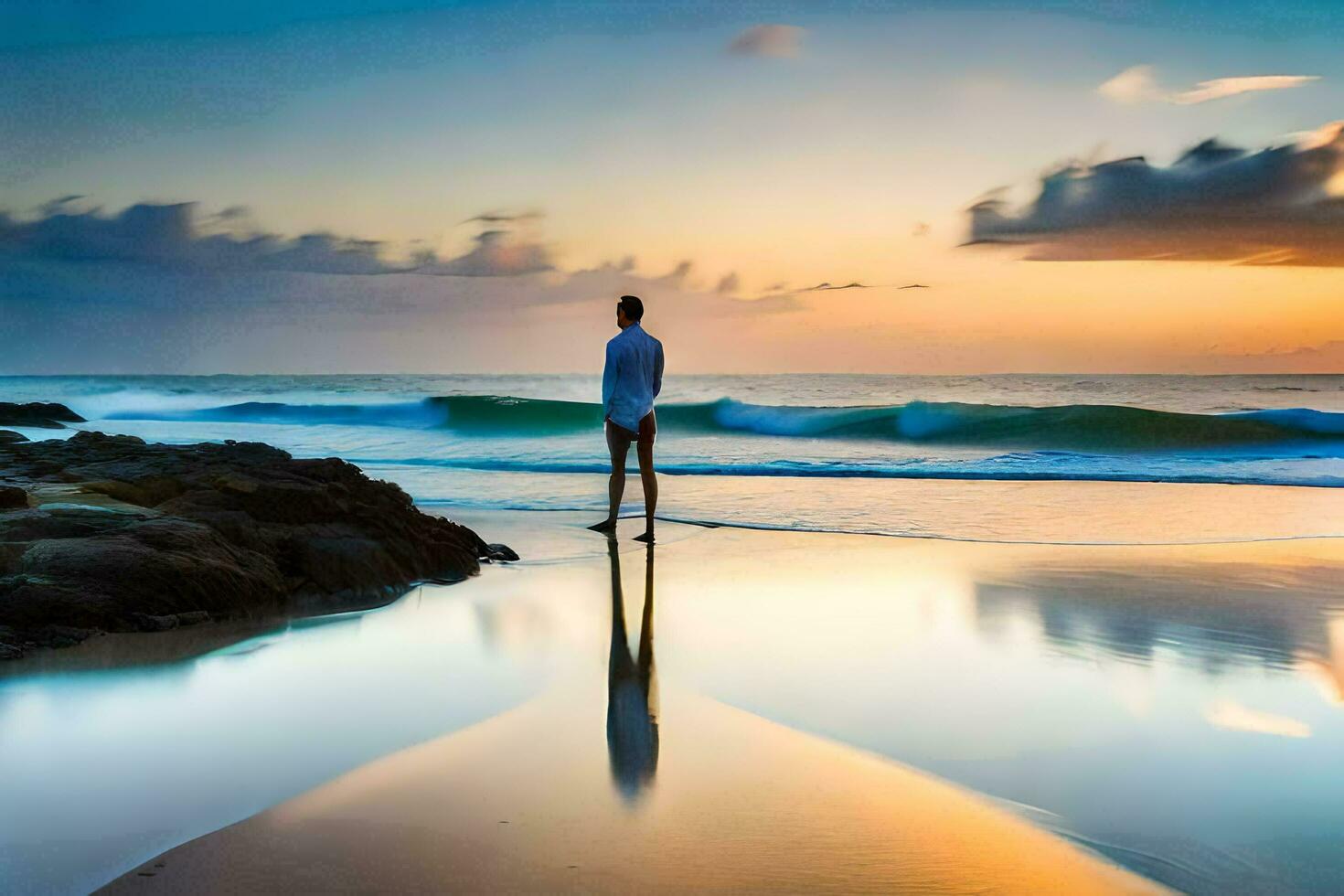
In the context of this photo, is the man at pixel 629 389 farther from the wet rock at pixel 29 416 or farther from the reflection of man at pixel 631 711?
the wet rock at pixel 29 416

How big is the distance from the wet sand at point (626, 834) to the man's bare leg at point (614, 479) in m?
4.72

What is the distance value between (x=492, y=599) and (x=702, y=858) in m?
2.94

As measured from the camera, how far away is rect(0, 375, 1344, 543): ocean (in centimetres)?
886

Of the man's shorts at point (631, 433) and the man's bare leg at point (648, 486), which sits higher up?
the man's shorts at point (631, 433)

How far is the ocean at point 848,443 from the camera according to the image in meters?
8.86

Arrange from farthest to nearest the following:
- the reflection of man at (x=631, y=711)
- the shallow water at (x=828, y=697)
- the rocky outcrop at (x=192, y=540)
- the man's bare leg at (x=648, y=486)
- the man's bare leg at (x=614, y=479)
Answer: the man's bare leg at (x=614, y=479)
the man's bare leg at (x=648, y=486)
the rocky outcrop at (x=192, y=540)
the reflection of man at (x=631, y=711)
the shallow water at (x=828, y=697)

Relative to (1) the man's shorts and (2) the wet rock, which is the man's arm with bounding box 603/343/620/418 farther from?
(2) the wet rock

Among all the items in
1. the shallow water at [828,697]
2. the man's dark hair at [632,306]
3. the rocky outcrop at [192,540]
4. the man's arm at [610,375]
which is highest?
the man's dark hair at [632,306]

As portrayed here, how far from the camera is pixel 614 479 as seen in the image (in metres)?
7.61

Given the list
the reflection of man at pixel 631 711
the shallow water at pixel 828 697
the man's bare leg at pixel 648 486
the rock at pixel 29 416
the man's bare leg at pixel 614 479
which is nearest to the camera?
the shallow water at pixel 828 697

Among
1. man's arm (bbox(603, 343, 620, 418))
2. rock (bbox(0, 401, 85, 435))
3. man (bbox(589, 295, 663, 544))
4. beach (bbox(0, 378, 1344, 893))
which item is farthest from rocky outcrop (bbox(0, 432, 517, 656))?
rock (bbox(0, 401, 85, 435))

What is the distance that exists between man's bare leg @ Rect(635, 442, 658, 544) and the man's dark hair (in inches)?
36.5

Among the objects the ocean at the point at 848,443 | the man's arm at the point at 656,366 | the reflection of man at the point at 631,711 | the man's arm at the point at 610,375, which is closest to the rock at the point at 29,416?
the ocean at the point at 848,443

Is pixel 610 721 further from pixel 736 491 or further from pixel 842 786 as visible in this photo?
pixel 736 491
